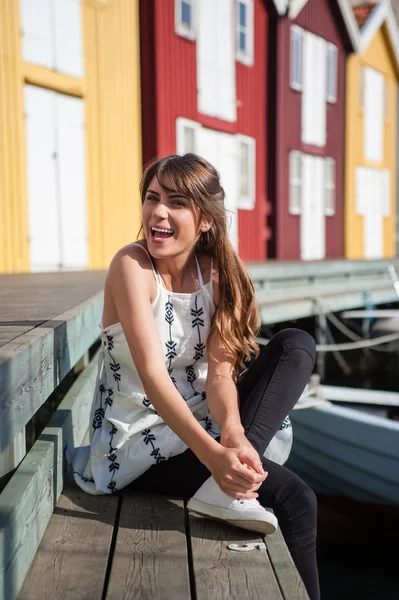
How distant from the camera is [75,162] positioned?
1070cm

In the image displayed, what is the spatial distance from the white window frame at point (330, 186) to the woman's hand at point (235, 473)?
54.7 feet

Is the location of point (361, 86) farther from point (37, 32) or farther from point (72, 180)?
point (37, 32)

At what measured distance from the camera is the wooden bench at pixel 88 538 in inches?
72.8

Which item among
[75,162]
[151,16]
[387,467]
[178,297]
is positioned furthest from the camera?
[151,16]

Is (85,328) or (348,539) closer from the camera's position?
(85,328)

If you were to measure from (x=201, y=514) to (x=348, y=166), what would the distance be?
59.4 ft

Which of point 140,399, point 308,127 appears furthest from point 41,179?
point 308,127

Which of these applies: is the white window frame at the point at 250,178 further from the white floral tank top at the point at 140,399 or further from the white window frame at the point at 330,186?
the white floral tank top at the point at 140,399

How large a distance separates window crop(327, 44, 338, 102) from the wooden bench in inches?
669

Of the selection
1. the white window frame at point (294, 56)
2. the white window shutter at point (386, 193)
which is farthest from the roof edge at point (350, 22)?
the white window shutter at point (386, 193)

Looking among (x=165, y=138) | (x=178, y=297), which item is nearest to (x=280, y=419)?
(x=178, y=297)

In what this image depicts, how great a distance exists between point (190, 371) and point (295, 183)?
14804mm

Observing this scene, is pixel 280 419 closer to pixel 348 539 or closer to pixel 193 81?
pixel 348 539

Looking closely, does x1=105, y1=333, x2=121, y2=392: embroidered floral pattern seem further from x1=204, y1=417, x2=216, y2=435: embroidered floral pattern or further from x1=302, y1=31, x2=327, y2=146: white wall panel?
x1=302, y1=31, x2=327, y2=146: white wall panel
